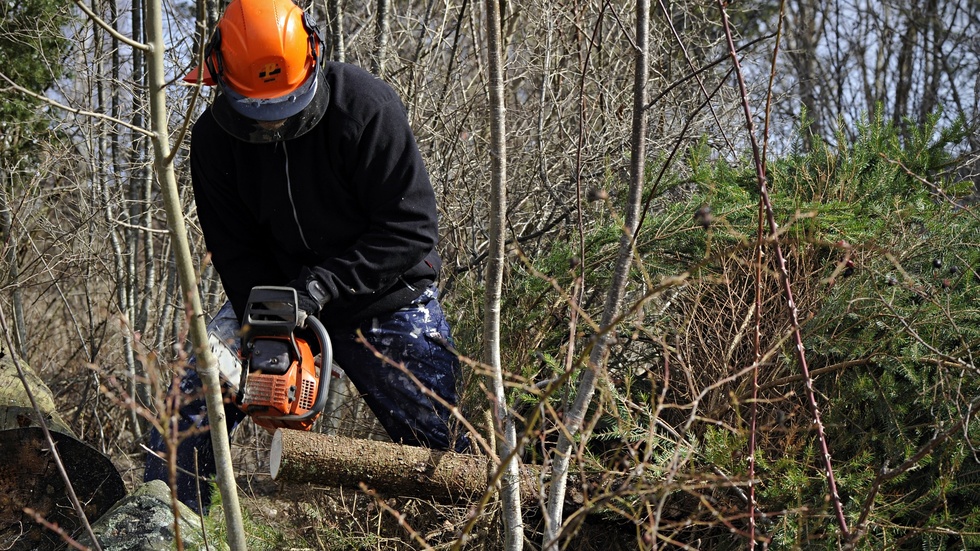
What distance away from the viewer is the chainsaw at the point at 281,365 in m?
3.18

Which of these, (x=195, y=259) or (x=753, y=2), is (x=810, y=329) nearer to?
(x=195, y=259)

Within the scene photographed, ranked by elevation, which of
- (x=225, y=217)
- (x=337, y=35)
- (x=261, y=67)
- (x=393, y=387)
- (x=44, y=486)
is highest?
(x=337, y=35)

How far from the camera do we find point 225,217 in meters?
3.82

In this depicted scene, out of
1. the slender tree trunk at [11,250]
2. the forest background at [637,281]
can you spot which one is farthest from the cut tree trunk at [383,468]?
the slender tree trunk at [11,250]

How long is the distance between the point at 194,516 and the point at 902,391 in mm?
2521

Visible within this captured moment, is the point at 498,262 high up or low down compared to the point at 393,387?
up

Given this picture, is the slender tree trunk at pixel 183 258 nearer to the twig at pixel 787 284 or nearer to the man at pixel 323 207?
the man at pixel 323 207

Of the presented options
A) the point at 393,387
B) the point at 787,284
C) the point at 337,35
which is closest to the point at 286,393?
the point at 393,387

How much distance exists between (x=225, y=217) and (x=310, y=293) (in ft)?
2.29

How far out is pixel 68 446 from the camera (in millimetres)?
3689

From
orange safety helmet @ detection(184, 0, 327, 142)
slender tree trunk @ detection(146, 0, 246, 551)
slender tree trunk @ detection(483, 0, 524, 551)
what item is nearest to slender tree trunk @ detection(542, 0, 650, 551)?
slender tree trunk @ detection(483, 0, 524, 551)

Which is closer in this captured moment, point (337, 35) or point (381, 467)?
point (381, 467)

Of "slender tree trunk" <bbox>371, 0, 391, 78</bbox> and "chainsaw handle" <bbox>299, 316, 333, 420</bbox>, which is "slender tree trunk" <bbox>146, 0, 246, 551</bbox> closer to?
"chainsaw handle" <bbox>299, 316, 333, 420</bbox>

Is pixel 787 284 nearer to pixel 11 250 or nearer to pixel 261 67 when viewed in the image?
pixel 261 67
